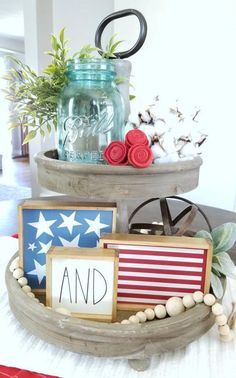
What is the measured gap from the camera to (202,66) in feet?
6.52

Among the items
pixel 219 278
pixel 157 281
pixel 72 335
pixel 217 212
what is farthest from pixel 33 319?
pixel 217 212

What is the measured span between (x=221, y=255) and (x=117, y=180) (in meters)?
0.24

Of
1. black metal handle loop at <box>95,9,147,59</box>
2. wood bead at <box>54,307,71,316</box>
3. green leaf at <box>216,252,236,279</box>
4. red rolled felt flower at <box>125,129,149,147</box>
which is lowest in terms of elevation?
wood bead at <box>54,307,71,316</box>

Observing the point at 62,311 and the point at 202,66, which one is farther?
the point at 202,66

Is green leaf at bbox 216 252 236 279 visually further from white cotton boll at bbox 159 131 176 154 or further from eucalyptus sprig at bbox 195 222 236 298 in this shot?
white cotton boll at bbox 159 131 176 154

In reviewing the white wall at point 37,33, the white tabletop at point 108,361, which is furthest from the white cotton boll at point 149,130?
the white wall at point 37,33

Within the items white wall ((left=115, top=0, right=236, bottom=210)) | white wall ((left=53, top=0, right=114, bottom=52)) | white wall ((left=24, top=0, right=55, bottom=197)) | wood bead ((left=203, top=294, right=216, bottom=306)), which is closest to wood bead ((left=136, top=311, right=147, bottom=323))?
wood bead ((left=203, top=294, right=216, bottom=306))

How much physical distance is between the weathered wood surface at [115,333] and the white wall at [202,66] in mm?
1584

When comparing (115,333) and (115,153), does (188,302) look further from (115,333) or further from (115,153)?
(115,153)

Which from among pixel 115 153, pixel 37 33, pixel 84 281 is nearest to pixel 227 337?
pixel 84 281

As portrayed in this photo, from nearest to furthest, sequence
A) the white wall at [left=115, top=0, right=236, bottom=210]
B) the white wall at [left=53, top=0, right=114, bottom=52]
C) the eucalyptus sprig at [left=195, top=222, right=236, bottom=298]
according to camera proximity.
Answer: the eucalyptus sprig at [left=195, top=222, right=236, bottom=298]
the white wall at [left=115, top=0, right=236, bottom=210]
the white wall at [left=53, top=0, right=114, bottom=52]

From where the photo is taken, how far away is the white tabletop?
468 millimetres

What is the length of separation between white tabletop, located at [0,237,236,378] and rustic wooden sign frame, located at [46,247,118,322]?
0.22 feet

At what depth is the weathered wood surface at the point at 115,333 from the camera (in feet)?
1.46
